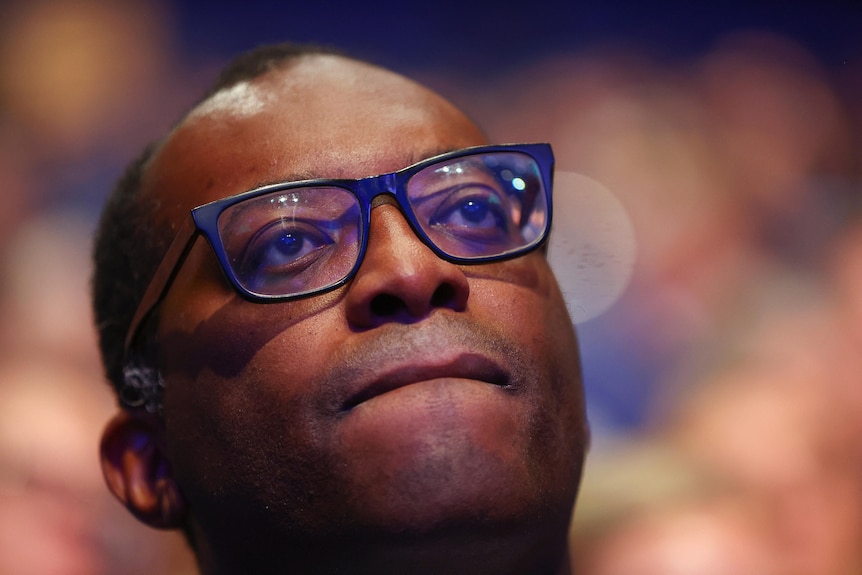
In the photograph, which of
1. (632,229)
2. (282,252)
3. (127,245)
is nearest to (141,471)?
(127,245)

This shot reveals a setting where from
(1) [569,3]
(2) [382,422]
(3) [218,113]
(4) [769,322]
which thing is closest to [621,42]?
(1) [569,3]

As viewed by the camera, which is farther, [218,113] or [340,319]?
[218,113]

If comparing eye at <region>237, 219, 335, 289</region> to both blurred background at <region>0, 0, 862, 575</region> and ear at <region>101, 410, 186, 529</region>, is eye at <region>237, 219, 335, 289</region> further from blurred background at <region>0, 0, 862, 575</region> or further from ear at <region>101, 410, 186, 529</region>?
blurred background at <region>0, 0, 862, 575</region>

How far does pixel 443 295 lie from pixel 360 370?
147mm

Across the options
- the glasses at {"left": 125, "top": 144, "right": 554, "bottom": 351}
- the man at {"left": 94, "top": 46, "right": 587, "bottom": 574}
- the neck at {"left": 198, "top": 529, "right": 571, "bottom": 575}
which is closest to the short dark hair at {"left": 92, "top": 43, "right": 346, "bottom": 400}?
the man at {"left": 94, "top": 46, "right": 587, "bottom": 574}

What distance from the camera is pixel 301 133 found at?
3.79 feet

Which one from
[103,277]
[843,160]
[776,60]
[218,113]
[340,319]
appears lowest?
[340,319]

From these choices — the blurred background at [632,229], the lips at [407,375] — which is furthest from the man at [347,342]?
the blurred background at [632,229]

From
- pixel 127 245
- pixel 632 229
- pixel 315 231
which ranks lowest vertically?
pixel 315 231

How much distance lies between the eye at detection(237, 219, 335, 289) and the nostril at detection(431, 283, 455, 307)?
15 cm

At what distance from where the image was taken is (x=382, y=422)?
0.94 meters

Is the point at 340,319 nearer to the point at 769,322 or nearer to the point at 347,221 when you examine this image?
the point at 347,221

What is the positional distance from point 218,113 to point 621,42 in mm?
1121

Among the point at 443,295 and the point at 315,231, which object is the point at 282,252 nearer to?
the point at 315,231
